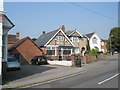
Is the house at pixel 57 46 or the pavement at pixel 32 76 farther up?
the house at pixel 57 46

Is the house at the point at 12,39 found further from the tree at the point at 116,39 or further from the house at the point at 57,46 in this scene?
the tree at the point at 116,39

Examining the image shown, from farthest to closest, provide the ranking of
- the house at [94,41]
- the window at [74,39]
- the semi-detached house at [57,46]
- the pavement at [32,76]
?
the house at [94,41], the window at [74,39], the semi-detached house at [57,46], the pavement at [32,76]

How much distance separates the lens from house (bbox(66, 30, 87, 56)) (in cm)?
4023

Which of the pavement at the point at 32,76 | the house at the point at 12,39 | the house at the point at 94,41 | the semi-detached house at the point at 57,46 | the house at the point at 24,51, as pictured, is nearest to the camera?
the pavement at the point at 32,76

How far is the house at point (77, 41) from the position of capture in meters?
40.2

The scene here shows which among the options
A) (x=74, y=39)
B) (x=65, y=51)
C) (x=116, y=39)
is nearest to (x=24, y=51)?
(x=65, y=51)

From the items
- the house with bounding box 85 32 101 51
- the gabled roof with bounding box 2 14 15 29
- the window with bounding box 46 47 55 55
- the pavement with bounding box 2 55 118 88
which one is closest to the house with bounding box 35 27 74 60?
the window with bounding box 46 47 55 55

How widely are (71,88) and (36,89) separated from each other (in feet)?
6.27

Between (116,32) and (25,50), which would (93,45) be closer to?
(116,32)

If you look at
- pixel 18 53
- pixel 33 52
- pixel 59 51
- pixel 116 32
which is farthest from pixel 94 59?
pixel 116 32

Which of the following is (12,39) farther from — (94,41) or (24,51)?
(94,41)

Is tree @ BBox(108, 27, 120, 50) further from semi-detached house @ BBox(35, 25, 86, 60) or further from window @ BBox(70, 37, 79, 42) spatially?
semi-detached house @ BBox(35, 25, 86, 60)

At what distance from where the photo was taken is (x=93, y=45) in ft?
168

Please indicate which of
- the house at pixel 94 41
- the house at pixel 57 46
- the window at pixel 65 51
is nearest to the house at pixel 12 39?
the house at pixel 57 46
